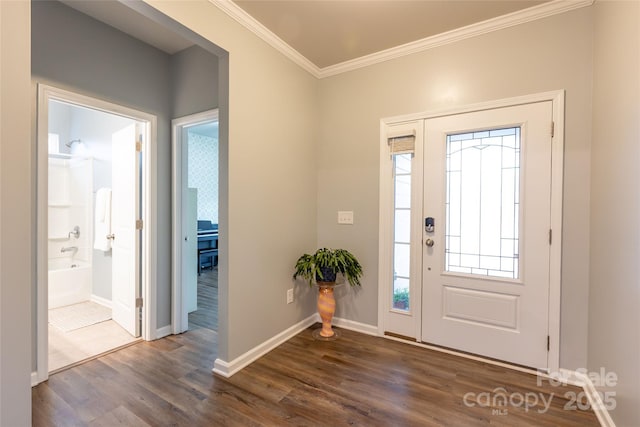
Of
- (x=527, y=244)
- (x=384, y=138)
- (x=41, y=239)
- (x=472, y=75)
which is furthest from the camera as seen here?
(x=384, y=138)

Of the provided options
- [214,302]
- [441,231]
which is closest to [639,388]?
[441,231]

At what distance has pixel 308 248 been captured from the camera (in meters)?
3.09

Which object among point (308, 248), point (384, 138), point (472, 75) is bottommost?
point (308, 248)

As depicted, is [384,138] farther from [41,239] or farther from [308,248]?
[41,239]

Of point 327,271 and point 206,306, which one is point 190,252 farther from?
point 327,271

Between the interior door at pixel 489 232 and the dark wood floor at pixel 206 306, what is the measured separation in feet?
7.49

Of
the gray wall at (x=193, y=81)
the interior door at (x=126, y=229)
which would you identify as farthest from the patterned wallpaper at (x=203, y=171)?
the gray wall at (x=193, y=81)

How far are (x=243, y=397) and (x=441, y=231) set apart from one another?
1969 millimetres

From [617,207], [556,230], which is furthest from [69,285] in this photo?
[617,207]

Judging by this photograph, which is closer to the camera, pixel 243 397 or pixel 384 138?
pixel 243 397

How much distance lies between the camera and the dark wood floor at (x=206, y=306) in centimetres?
318

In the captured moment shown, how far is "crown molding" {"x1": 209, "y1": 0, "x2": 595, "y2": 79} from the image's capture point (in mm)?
2084

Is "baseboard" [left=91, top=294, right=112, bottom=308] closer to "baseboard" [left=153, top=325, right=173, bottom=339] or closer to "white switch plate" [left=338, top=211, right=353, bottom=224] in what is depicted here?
"baseboard" [left=153, top=325, right=173, bottom=339]

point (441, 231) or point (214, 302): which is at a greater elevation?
point (441, 231)
